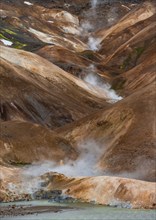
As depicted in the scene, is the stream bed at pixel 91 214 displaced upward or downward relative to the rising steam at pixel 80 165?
downward

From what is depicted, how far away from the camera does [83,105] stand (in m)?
91.9

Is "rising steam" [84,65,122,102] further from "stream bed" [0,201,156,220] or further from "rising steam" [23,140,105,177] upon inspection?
"stream bed" [0,201,156,220]

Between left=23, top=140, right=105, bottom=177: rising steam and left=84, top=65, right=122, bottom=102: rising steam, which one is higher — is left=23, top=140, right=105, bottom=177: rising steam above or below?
below

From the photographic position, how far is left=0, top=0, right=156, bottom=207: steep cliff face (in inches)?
2299

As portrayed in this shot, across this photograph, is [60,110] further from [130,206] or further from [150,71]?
A: [130,206]

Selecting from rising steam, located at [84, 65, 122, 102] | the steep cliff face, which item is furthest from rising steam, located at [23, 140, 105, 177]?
rising steam, located at [84, 65, 122, 102]

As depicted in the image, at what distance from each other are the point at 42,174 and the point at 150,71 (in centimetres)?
4615

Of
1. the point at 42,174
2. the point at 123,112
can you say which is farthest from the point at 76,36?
the point at 42,174

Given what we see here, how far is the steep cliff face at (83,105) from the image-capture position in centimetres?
5840

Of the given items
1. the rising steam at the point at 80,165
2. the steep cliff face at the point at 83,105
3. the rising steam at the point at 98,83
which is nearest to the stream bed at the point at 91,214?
the steep cliff face at the point at 83,105

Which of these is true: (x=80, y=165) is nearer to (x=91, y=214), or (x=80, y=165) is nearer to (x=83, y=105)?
(x=91, y=214)

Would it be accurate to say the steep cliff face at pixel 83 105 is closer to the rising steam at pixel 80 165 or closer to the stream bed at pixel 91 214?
the rising steam at pixel 80 165

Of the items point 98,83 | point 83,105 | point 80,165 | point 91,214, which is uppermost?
point 98,83

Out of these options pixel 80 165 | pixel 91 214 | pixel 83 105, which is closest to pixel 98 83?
pixel 83 105
